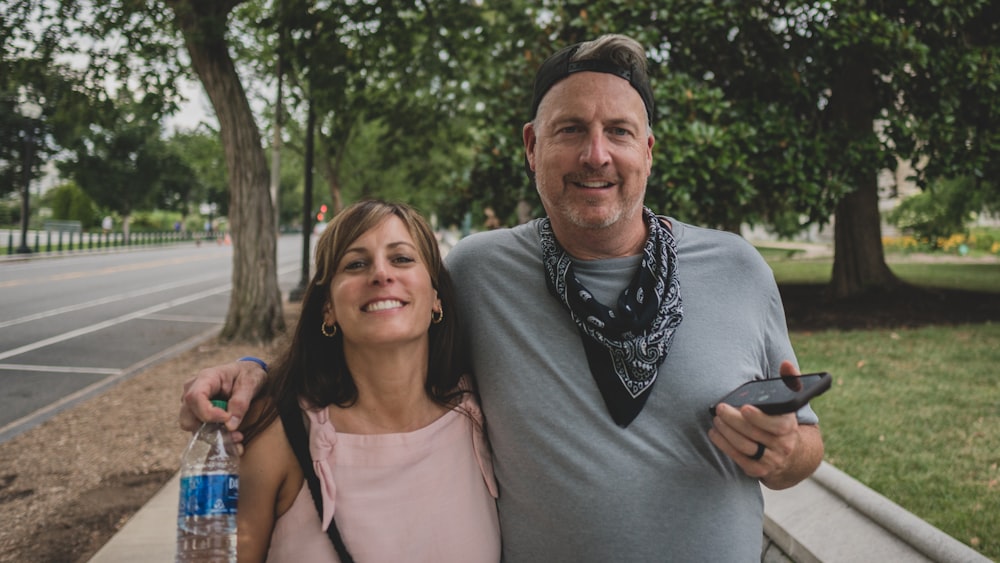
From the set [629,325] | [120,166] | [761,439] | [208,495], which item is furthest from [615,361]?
[120,166]

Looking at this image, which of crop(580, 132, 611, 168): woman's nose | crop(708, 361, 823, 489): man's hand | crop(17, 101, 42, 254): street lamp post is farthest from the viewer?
crop(17, 101, 42, 254): street lamp post

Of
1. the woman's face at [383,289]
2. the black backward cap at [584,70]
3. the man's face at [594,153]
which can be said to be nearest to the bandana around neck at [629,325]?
the man's face at [594,153]

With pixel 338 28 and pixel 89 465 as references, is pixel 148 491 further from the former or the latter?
pixel 338 28

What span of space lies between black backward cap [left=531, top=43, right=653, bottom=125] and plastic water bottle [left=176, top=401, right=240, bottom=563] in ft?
5.14

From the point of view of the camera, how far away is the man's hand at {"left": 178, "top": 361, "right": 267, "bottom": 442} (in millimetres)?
1927

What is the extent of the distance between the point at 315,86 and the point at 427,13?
198 centimetres

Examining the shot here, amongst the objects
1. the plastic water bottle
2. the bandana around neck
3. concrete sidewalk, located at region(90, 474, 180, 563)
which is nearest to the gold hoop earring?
the plastic water bottle

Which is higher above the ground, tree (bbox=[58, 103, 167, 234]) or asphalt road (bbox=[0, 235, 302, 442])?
tree (bbox=[58, 103, 167, 234])

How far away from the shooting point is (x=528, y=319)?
2205 mm

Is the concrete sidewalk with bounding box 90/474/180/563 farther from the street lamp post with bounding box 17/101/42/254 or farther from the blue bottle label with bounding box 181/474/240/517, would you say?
the street lamp post with bounding box 17/101/42/254

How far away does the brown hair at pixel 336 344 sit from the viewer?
7.02ft

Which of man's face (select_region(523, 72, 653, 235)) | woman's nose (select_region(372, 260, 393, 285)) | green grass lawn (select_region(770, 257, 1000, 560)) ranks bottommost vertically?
green grass lawn (select_region(770, 257, 1000, 560))

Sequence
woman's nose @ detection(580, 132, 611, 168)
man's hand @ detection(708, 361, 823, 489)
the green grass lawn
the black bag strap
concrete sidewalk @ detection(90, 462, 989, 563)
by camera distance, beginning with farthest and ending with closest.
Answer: the green grass lawn
concrete sidewalk @ detection(90, 462, 989, 563)
woman's nose @ detection(580, 132, 611, 168)
the black bag strap
man's hand @ detection(708, 361, 823, 489)

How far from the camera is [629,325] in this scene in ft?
6.59
